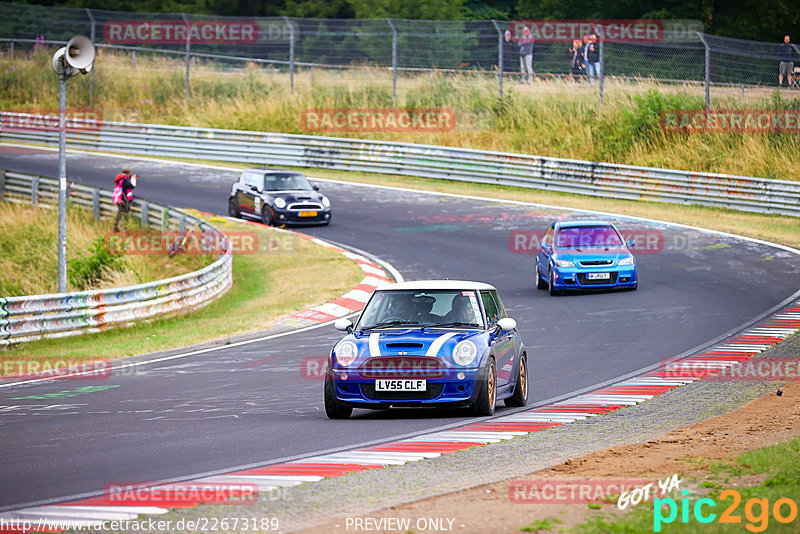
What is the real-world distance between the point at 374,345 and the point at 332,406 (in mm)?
757

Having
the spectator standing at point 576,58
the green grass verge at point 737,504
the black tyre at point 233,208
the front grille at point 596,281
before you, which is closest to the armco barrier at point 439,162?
the spectator standing at point 576,58

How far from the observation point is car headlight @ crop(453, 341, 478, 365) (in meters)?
10.9

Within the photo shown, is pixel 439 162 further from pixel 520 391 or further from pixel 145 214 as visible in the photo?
pixel 520 391

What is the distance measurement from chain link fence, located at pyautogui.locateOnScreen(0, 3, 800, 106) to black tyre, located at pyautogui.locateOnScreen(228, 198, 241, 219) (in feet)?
31.3

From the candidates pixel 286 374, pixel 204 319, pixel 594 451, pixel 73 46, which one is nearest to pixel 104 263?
pixel 204 319

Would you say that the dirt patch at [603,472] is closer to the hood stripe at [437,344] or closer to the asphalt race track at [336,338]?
the asphalt race track at [336,338]

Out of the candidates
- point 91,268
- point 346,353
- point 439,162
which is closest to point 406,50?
point 439,162

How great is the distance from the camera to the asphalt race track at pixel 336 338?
941 cm

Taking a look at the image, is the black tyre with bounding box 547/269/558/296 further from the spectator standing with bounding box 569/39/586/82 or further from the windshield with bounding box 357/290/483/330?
the spectator standing with bounding box 569/39/586/82

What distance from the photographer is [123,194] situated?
1144 inches

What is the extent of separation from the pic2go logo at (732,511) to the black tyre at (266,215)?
24.1 meters

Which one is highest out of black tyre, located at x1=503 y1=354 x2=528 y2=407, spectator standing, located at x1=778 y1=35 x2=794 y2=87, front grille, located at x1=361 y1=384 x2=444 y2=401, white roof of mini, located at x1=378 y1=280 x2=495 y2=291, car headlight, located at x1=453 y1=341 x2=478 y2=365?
spectator standing, located at x1=778 y1=35 x2=794 y2=87

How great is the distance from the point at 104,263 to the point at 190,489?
16.9 meters

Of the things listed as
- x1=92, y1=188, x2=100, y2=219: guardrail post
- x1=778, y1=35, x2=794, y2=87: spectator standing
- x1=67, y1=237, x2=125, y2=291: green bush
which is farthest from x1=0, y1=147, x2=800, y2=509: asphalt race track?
x1=778, y1=35, x2=794, y2=87: spectator standing
